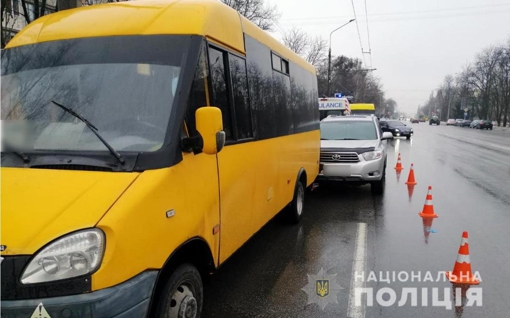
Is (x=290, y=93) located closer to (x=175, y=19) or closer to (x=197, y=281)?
(x=175, y=19)

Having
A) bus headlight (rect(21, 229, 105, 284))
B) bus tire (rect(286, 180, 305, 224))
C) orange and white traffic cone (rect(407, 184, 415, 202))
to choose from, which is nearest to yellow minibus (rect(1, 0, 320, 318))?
bus headlight (rect(21, 229, 105, 284))

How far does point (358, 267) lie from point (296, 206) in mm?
1950

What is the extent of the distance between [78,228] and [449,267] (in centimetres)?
456

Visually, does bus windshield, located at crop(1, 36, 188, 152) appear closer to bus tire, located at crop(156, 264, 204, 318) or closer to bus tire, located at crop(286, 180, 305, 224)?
bus tire, located at crop(156, 264, 204, 318)

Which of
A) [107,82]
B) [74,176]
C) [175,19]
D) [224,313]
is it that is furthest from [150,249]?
[175,19]

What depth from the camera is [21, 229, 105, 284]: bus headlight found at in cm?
216

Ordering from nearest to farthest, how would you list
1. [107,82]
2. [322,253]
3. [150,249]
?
[150,249] < [107,82] < [322,253]

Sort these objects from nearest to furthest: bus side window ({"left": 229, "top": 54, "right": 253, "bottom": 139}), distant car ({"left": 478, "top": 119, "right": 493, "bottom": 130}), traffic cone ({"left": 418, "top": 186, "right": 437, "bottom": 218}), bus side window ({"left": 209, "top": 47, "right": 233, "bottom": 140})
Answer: bus side window ({"left": 209, "top": 47, "right": 233, "bottom": 140}) → bus side window ({"left": 229, "top": 54, "right": 253, "bottom": 139}) → traffic cone ({"left": 418, "top": 186, "right": 437, "bottom": 218}) → distant car ({"left": 478, "top": 119, "right": 493, "bottom": 130})

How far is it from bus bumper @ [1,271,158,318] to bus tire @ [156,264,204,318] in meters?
0.26

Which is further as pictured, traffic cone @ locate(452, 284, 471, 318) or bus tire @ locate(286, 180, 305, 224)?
bus tire @ locate(286, 180, 305, 224)

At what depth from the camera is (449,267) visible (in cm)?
498

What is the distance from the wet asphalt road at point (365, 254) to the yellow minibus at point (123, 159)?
75cm
